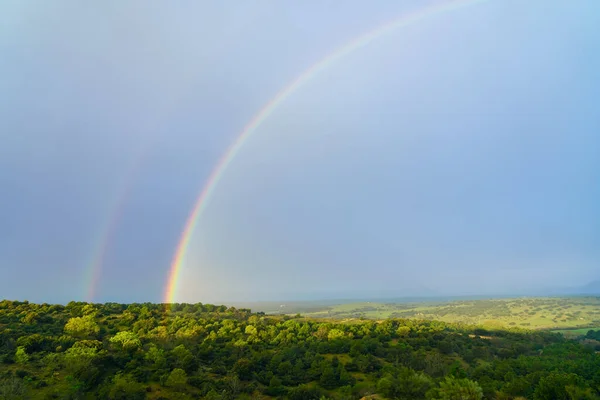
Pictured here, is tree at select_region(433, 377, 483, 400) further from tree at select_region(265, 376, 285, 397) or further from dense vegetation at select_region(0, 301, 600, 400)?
tree at select_region(265, 376, 285, 397)

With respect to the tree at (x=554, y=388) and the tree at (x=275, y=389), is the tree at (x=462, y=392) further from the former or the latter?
the tree at (x=275, y=389)

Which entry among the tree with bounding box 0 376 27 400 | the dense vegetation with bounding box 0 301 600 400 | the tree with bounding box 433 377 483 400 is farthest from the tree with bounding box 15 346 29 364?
the tree with bounding box 433 377 483 400

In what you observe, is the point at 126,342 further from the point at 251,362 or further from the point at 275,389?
the point at 275,389

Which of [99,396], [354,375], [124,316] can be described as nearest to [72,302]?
[124,316]

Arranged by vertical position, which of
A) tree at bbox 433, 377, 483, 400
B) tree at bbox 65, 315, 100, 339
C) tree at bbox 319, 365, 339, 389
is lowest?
tree at bbox 319, 365, 339, 389

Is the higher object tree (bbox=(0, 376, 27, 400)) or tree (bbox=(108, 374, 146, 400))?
tree (bbox=(0, 376, 27, 400))

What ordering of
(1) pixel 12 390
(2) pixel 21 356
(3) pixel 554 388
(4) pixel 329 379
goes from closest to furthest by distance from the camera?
(1) pixel 12 390 < (3) pixel 554 388 < (2) pixel 21 356 < (4) pixel 329 379

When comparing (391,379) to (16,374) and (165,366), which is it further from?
(16,374)

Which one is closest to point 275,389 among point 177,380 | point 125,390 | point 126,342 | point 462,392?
point 177,380
